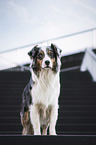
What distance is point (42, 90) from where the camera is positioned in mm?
3127

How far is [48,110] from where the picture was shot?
10.3 feet

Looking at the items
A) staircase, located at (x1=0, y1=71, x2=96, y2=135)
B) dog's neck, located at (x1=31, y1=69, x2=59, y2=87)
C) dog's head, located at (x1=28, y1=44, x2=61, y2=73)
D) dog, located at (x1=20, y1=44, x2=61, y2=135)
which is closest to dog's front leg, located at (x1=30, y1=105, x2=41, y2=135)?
dog, located at (x1=20, y1=44, x2=61, y2=135)

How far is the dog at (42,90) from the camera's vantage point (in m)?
3.03

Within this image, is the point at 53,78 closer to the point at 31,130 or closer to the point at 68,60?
the point at 31,130

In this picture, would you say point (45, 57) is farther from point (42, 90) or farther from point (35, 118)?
point (35, 118)

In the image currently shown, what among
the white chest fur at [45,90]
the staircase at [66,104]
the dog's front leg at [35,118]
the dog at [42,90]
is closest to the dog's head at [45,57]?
the dog at [42,90]

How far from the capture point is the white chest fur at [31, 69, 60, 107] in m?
3.10

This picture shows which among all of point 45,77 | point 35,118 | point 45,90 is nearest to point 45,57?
point 45,77

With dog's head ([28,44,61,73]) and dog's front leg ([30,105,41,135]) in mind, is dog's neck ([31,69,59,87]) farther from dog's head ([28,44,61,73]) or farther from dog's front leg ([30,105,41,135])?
dog's front leg ([30,105,41,135])

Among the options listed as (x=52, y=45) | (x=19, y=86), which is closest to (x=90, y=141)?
(x=52, y=45)

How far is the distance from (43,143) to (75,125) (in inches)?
84.8

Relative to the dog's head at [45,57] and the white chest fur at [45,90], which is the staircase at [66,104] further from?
the dog's head at [45,57]

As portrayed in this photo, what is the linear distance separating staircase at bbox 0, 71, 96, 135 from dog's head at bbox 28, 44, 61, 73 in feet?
5.80

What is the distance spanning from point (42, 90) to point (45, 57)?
17.1 inches
